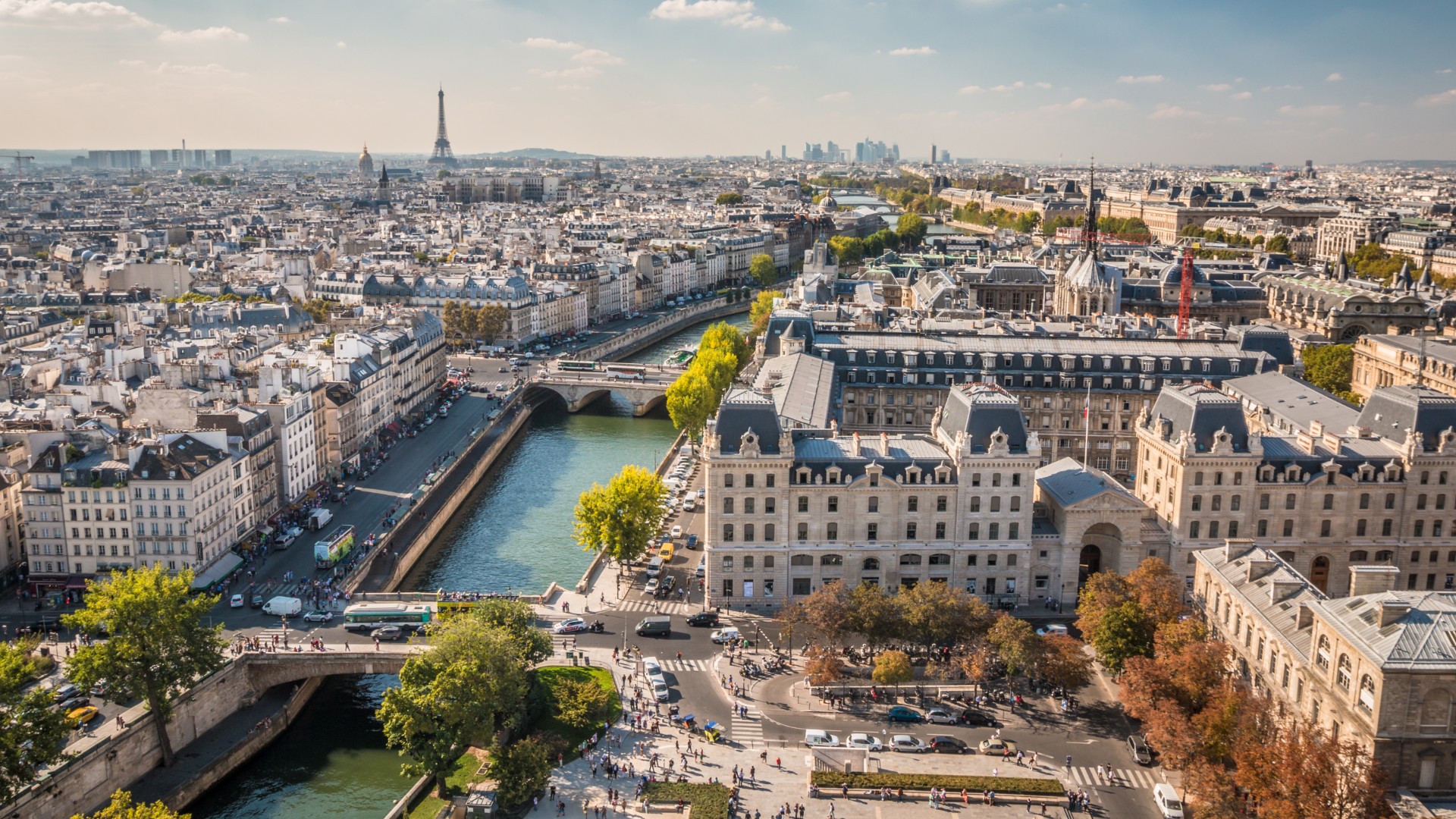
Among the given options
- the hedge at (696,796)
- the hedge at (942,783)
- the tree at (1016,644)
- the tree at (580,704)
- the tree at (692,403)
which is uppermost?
the tree at (692,403)

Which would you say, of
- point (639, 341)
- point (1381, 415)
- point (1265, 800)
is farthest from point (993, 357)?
point (639, 341)

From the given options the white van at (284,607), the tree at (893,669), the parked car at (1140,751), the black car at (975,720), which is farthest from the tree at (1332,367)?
the white van at (284,607)

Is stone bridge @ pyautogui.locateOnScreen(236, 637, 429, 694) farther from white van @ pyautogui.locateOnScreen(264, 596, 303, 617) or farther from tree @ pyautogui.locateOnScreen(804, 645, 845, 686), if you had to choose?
tree @ pyautogui.locateOnScreen(804, 645, 845, 686)

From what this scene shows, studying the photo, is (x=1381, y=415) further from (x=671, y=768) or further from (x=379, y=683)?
(x=379, y=683)

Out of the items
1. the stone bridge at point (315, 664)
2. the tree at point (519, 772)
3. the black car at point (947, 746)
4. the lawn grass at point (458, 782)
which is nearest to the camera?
the tree at point (519, 772)

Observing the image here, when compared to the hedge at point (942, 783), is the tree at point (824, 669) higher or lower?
higher

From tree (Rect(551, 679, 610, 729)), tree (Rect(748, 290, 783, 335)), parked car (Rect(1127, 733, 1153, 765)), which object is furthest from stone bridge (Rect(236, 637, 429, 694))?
tree (Rect(748, 290, 783, 335))

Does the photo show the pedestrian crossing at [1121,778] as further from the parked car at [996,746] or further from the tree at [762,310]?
the tree at [762,310]
